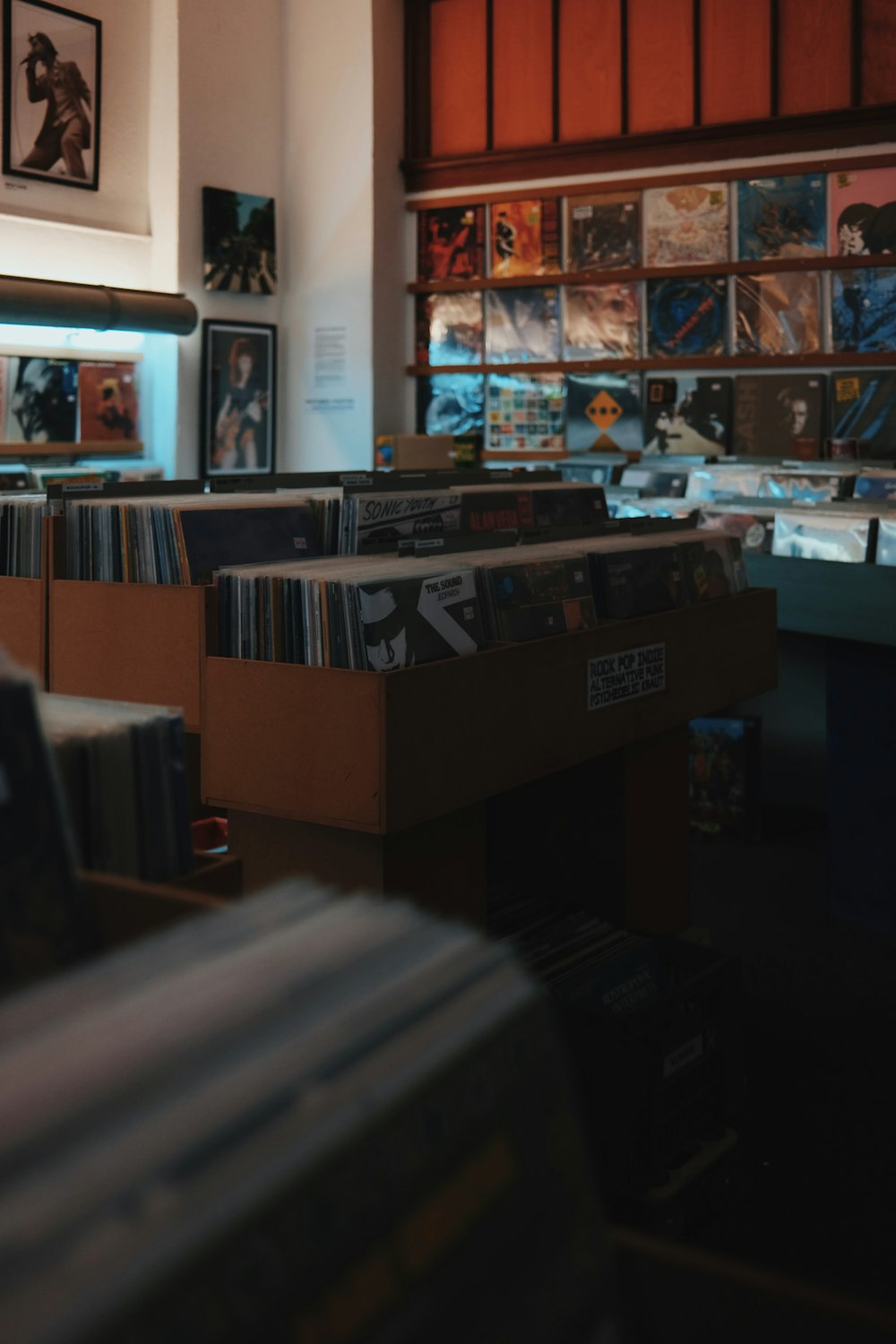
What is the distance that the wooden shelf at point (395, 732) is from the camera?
162 centimetres

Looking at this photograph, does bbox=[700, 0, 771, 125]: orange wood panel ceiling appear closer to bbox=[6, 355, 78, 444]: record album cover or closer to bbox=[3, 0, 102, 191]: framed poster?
bbox=[3, 0, 102, 191]: framed poster

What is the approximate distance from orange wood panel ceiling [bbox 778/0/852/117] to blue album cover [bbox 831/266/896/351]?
744 millimetres

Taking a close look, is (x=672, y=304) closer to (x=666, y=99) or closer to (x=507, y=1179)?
(x=666, y=99)

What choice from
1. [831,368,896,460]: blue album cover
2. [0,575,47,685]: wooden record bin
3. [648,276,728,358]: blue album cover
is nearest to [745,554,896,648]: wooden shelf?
[0,575,47,685]: wooden record bin

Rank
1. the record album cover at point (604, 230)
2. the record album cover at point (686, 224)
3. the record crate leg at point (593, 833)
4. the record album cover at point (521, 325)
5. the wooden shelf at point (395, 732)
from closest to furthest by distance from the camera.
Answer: the wooden shelf at point (395, 732)
the record crate leg at point (593, 833)
the record album cover at point (686, 224)
the record album cover at point (604, 230)
the record album cover at point (521, 325)

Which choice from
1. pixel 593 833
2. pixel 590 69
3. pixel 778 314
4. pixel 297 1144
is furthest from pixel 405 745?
pixel 590 69

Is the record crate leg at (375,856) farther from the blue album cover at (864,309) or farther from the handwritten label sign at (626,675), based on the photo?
the blue album cover at (864,309)

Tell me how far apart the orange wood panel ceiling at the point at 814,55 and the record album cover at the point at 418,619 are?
4.74 meters

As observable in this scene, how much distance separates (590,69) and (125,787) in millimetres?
6237

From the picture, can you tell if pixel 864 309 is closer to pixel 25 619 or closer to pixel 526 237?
pixel 526 237

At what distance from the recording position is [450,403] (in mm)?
6816

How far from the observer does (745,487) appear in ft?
14.2

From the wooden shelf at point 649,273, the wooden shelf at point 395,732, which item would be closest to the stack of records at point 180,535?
the wooden shelf at point 395,732

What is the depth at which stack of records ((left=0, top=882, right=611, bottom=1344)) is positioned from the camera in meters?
0.38
